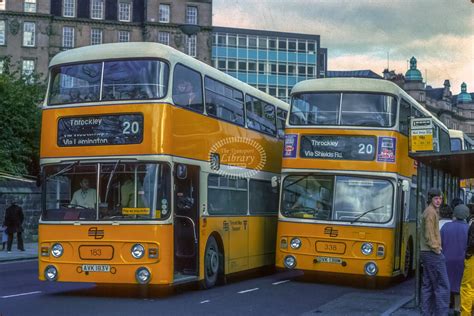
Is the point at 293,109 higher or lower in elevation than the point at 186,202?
higher

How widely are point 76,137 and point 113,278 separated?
99.1 inches

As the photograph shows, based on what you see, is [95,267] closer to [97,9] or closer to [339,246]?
[339,246]

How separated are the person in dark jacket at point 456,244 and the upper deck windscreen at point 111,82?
5.20 metres

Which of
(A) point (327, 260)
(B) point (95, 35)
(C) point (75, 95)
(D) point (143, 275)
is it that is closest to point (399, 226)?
(A) point (327, 260)

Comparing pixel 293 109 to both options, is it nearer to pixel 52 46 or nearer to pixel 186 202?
pixel 186 202

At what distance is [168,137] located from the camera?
1332 cm

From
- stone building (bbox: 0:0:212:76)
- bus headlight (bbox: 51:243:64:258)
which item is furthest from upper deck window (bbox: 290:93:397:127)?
stone building (bbox: 0:0:212:76)

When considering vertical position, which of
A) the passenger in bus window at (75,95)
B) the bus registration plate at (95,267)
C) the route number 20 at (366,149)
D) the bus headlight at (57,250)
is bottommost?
the bus registration plate at (95,267)

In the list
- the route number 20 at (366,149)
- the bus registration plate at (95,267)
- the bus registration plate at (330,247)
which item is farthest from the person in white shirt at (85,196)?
the route number 20 at (366,149)

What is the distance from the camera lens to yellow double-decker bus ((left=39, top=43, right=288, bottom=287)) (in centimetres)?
1316

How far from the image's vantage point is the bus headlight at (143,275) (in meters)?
13.0

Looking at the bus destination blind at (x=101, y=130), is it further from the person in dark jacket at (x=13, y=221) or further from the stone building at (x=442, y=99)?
the stone building at (x=442, y=99)

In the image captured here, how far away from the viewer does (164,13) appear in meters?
82.1

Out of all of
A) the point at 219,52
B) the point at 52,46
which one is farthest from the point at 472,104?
the point at 52,46
